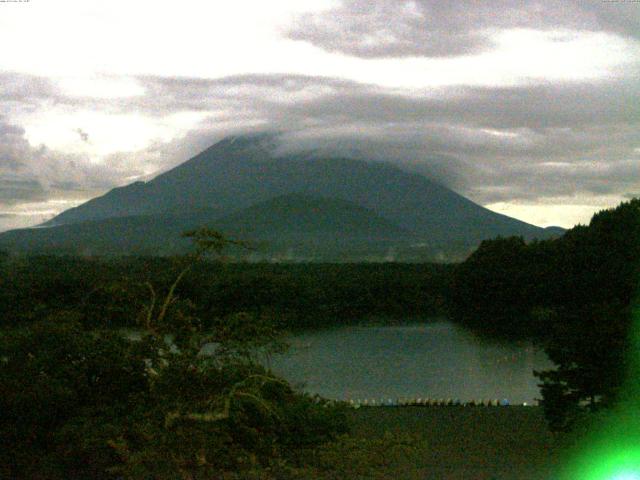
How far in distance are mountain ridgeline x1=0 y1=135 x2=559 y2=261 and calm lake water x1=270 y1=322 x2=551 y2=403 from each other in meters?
44.6

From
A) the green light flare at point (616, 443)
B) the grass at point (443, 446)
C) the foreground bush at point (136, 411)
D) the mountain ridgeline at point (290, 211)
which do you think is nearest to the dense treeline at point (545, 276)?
the grass at point (443, 446)

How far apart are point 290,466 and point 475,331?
23.3 metres

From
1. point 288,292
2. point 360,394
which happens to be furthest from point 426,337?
point 360,394

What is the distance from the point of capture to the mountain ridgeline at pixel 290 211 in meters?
93.5

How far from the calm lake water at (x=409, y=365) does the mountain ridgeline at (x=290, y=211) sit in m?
44.6

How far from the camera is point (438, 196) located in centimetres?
14012

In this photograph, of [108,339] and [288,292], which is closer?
[108,339]

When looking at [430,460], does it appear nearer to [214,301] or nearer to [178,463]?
[178,463]

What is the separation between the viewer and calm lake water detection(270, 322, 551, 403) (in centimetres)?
1878

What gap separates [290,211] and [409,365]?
87.5m

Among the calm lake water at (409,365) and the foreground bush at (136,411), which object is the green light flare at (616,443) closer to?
the foreground bush at (136,411)

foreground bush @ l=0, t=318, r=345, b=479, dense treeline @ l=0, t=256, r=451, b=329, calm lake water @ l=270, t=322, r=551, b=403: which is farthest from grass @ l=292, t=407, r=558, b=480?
dense treeline @ l=0, t=256, r=451, b=329

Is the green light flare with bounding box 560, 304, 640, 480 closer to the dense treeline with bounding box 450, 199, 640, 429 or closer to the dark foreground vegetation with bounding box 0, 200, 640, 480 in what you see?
the dark foreground vegetation with bounding box 0, 200, 640, 480

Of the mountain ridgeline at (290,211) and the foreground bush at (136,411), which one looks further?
the mountain ridgeline at (290,211)
